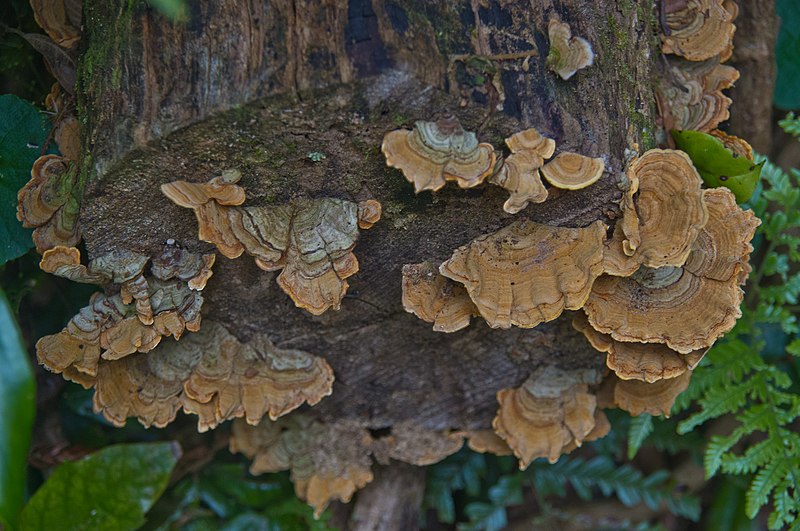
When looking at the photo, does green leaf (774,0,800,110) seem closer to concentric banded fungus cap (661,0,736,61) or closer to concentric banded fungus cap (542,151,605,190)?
concentric banded fungus cap (661,0,736,61)

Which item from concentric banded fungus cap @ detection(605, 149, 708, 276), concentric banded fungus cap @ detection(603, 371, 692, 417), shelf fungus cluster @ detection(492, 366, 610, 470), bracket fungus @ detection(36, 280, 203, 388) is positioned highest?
Answer: concentric banded fungus cap @ detection(605, 149, 708, 276)

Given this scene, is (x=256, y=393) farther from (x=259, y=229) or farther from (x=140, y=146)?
(x=140, y=146)

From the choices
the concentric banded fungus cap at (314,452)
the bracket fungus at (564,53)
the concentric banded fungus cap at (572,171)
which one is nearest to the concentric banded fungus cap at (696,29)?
the bracket fungus at (564,53)

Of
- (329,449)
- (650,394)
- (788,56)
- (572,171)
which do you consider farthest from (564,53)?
(329,449)

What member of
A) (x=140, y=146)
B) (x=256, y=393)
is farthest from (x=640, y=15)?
(x=256, y=393)

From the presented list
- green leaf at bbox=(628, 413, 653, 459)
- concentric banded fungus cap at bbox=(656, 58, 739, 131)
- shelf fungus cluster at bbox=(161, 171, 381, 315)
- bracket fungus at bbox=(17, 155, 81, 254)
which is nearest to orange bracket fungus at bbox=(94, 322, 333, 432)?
bracket fungus at bbox=(17, 155, 81, 254)

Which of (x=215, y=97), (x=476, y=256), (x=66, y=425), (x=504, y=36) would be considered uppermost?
(x=504, y=36)
